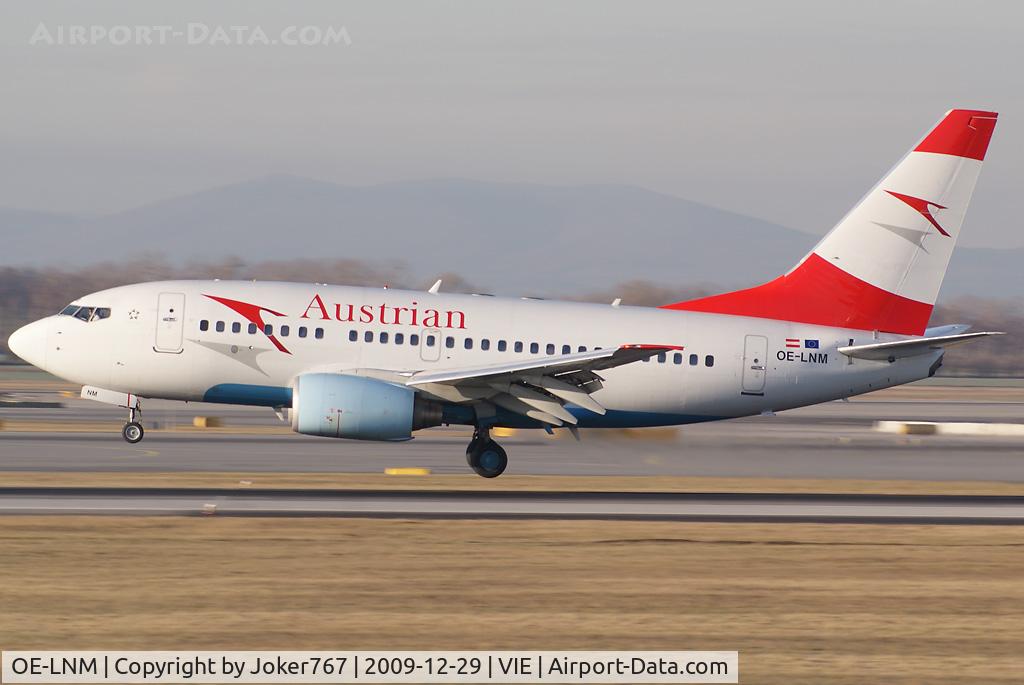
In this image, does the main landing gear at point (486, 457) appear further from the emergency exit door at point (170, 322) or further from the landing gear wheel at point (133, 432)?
→ the landing gear wheel at point (133, 432)

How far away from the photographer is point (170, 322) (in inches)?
1190

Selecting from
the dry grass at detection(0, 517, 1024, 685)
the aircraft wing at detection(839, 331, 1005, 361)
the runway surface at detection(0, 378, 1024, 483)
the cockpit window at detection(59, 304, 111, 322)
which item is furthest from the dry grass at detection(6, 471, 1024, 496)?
the dry grass at detection(0, 517, 1024, 685)

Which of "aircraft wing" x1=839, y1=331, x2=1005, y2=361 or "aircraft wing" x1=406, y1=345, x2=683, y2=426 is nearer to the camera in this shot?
"aircraft wing" x1=406, y1=345, x2=683, y2=426

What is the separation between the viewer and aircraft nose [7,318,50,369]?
3105cm

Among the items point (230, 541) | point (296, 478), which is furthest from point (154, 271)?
point (230, 541)

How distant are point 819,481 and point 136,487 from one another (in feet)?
50.8

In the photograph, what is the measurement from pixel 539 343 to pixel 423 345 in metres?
2.65

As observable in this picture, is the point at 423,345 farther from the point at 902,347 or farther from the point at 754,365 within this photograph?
the point at 902,347

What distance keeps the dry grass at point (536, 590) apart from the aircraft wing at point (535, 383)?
6108 millimetres

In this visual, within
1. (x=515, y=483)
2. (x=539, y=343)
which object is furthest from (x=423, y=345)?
(x=515, y=483)

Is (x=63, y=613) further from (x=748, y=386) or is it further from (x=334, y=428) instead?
(x=748, y=386)

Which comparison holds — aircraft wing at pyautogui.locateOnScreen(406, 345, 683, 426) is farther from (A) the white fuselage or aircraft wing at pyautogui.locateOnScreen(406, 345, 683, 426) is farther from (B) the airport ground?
(B) the airport ground

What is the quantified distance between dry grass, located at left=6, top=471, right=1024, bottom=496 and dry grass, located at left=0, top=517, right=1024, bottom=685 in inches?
236

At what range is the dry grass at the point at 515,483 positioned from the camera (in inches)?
1110
